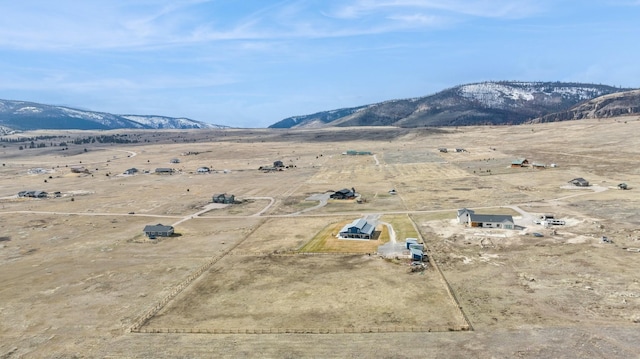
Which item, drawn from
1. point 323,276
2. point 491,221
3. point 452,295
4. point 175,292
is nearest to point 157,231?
point 175,292

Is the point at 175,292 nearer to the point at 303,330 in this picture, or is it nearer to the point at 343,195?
the point at 303,330

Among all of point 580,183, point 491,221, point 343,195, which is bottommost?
point 491,221

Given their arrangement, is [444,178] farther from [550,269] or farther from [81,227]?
[81,227]

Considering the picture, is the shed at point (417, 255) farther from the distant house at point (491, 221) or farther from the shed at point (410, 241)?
the distant house at point (491, 221)

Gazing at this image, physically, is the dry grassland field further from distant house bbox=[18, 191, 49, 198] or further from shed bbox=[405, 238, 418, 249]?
distant house bbox=[18, 191, 49, 198]

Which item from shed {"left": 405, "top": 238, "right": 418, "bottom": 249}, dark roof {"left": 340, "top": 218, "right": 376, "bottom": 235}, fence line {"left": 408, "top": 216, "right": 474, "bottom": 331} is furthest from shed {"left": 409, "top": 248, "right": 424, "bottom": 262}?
dark roof {"left": 340, "top": 218, "right": 376, "bottom": 235}

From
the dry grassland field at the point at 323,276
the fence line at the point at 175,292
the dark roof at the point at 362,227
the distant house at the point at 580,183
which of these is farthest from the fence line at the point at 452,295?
the distant house at the point at 580,183

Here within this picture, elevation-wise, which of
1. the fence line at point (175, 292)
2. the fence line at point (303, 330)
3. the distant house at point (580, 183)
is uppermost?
the distant house at point (580, 183)

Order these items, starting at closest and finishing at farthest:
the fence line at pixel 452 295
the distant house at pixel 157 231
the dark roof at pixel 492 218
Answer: the fence line at pixel 452 295
the dark roof at pixel 492 218
the distant house at pixel 157 231

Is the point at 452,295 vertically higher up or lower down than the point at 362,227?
lower down
